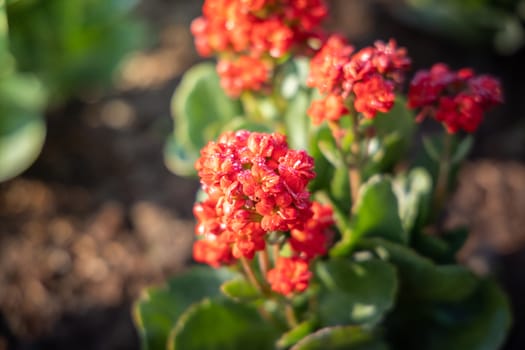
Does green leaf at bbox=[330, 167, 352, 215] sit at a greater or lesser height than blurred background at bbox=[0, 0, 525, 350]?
greater

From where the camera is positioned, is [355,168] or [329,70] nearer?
[329,70]

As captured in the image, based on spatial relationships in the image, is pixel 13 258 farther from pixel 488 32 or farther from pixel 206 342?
pixel 488 32

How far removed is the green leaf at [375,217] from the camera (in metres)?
1.23

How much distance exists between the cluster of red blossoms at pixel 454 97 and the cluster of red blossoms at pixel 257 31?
269 mm

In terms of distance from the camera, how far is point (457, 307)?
1.47 m

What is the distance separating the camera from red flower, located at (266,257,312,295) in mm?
1107

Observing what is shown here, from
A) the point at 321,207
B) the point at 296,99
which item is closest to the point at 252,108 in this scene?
the point at 296,99

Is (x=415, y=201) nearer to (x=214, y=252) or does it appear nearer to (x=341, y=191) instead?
(x=341, y=191)

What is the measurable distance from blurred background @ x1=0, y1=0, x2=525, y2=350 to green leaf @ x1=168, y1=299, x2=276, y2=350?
557 millimetres

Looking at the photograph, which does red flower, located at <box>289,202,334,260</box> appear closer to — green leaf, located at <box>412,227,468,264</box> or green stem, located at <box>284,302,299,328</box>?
green stem, located at <box>284,302,299,328</box>

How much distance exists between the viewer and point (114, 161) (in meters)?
2.33

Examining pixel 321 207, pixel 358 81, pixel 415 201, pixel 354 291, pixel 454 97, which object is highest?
pixel 358 81

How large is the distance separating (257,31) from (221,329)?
0.64 m

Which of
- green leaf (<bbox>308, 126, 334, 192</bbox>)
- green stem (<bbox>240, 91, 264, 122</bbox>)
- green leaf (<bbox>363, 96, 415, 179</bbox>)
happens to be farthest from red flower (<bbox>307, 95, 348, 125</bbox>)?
green stem (<bbox>240, 91, 264, 122</bbox>)
